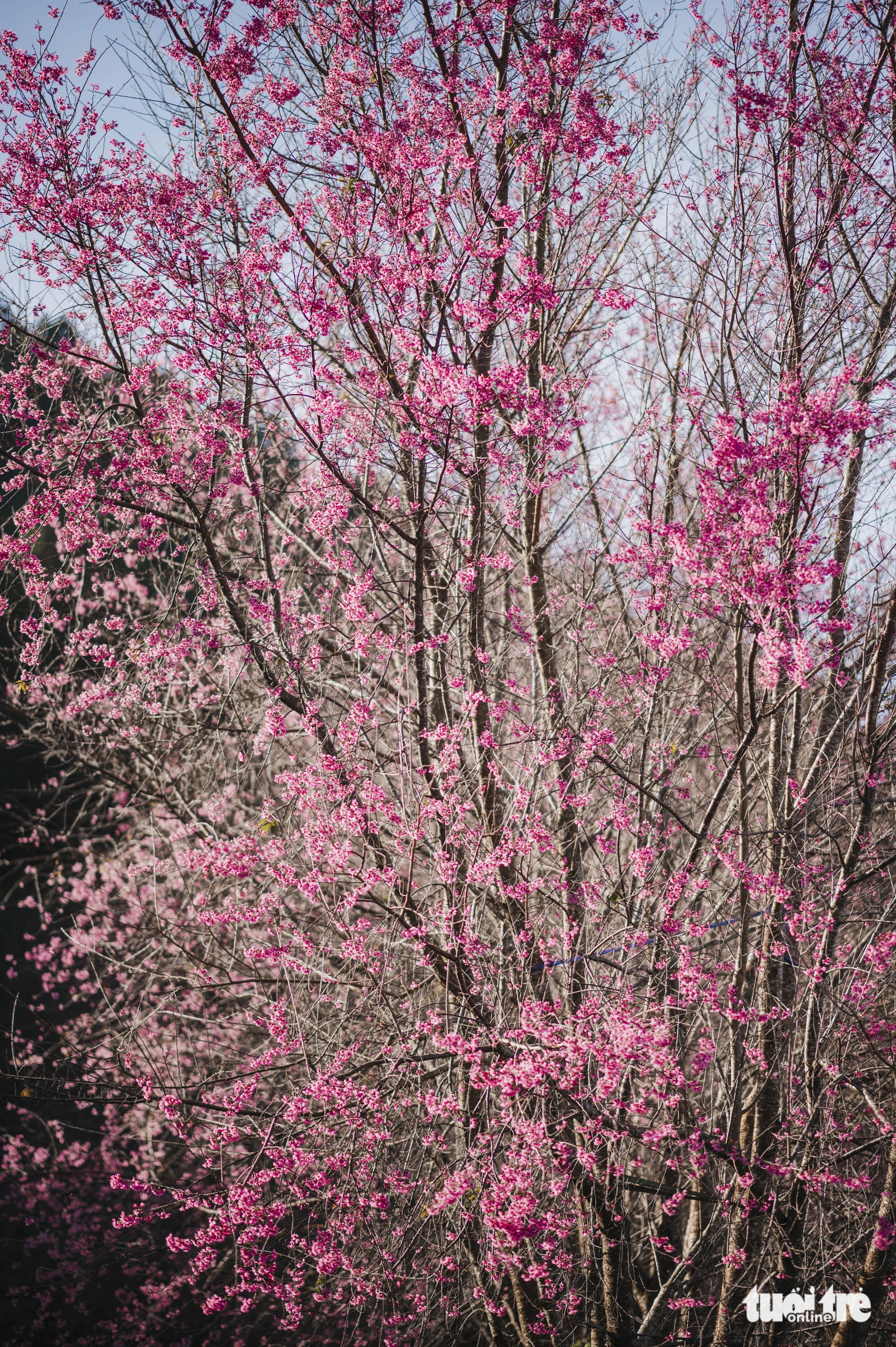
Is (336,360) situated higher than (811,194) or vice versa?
(336,360)

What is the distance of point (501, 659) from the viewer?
5.66 m

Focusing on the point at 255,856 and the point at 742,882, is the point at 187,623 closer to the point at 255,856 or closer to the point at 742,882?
the point at 255,856

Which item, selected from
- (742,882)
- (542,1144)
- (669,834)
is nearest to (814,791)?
(742,882)

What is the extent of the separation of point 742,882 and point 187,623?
3.62 m

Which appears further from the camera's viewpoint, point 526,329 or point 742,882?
point 526,329

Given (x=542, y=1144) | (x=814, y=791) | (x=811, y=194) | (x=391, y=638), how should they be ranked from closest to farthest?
(x=542, y=1144), (x=811, y=194), (x=814, y=791), (x=391, y=638)

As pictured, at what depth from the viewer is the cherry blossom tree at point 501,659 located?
383 centimetres

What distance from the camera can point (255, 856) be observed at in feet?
16.3

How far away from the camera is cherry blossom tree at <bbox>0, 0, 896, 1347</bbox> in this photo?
12.6ft

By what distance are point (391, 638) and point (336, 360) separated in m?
1.94

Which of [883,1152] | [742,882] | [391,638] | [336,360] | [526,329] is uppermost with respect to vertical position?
[336,360]

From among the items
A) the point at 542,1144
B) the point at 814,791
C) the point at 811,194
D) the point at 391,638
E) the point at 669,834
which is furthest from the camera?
the point at 669,834

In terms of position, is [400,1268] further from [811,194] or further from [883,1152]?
[811,194]

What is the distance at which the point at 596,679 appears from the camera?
538cm
